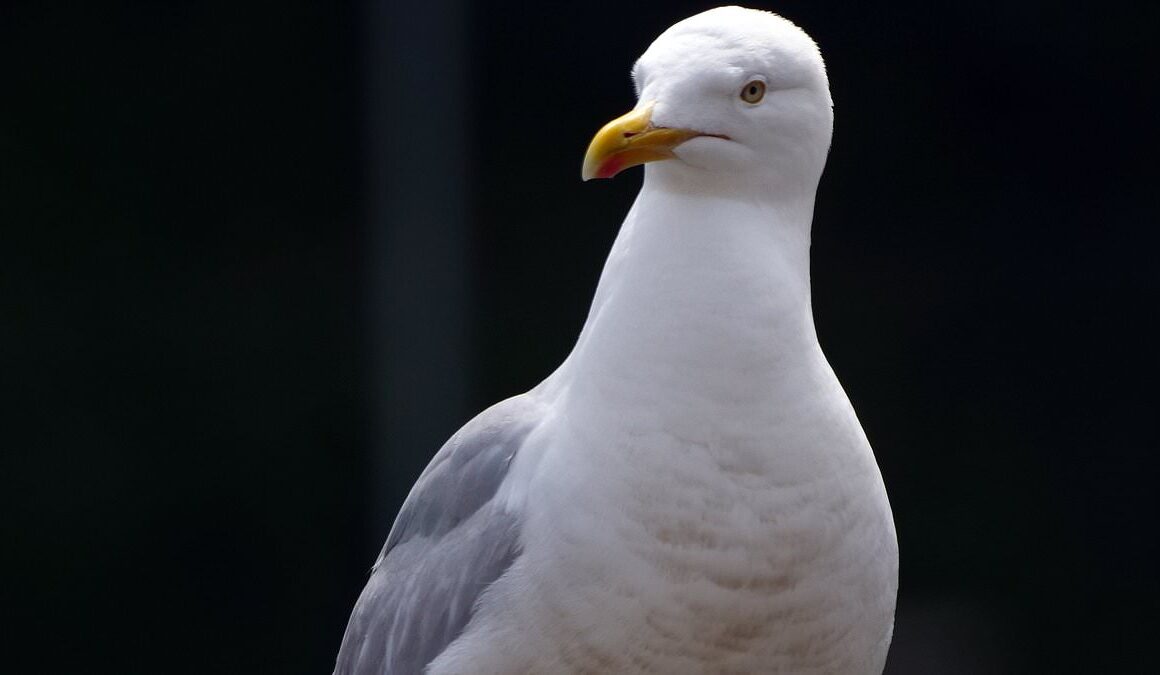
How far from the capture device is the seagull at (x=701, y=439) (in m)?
1.74

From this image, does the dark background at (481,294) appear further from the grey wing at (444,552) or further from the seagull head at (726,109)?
the seagull head at (726,109)

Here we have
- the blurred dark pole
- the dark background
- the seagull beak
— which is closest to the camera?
the seagull beak

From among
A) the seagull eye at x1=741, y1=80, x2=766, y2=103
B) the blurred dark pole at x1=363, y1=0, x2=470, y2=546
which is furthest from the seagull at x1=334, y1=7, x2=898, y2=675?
the blurred dark pole at x1=363, y1=0, x2=470, y2=546

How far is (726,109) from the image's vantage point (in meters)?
1.74

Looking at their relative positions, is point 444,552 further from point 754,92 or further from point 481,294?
point 481,294

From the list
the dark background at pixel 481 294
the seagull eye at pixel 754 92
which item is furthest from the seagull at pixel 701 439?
the dark background at pixel 481 294

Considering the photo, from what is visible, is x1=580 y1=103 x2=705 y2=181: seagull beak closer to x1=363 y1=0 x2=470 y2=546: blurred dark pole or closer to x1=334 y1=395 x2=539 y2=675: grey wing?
x1=334 y1=395 x2=539 y2=675: grey wing

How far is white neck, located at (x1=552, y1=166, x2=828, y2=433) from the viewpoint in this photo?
1.75m

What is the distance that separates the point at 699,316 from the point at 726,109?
0.63 feet

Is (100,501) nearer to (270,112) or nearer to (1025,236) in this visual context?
(270,112)

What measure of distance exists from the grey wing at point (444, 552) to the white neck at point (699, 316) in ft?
0.48

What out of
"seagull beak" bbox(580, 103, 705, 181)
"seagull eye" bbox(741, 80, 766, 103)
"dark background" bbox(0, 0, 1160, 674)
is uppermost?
"seagull eye" bbox(741, 80, 766, 103)

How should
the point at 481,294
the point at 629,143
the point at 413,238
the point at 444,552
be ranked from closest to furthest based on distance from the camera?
→ 1. the point at 629,143
2. the point at 444,552
3. the point at 413,238
4. the point at 481,294

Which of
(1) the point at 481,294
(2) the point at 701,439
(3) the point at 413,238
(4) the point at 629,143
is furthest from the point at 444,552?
→ (1) the point at 481,294
